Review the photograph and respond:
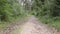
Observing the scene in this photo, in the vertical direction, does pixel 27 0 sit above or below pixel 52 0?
below

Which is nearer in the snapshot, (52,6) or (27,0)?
(52,6)

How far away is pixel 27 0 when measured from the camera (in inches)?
2832

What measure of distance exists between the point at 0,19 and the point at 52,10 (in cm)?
733

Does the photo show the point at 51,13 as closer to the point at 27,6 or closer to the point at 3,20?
the point at 3,20

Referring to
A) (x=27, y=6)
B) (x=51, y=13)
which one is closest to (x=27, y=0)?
(x=27, y=6)

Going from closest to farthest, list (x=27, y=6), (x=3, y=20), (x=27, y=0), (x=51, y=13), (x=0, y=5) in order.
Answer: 1. (x=0, y=5)
2. (x=3, y=20)
3. (x=51, y=13)
4. (x=27, y=0)
5. (x=27, y=6)

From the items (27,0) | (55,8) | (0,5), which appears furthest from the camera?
(27,0)

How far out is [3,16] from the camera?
1792 centimetres

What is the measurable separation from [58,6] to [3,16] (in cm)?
683

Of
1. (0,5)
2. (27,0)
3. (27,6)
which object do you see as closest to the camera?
(0,5)

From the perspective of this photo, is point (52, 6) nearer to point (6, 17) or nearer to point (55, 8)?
point (55, 8)

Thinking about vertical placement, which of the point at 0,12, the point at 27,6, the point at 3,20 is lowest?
the point at 27,6

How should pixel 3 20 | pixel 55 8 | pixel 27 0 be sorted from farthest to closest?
pixel 27 0 → pixel 55 8 → pixel 3 20

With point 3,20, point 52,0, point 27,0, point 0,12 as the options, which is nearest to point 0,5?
point 0,12
